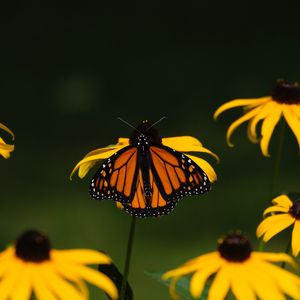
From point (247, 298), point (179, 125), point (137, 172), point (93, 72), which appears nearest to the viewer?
point (247, 298)

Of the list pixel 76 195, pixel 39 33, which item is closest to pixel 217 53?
pixel 39 33

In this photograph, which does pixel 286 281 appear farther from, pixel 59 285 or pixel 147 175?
pixel 147 175

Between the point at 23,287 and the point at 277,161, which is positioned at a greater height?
the point at 277,161

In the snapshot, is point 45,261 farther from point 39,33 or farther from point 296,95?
point 39,33

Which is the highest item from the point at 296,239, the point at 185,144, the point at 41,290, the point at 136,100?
the point at 136,100

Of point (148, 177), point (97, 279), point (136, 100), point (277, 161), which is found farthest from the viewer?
point (136, 100)

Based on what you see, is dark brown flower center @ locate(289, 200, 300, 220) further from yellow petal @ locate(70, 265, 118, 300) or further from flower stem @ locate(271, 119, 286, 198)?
yellow petal @ locate(70, 265, 118, 300)

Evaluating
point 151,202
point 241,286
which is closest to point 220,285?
point 241,286
